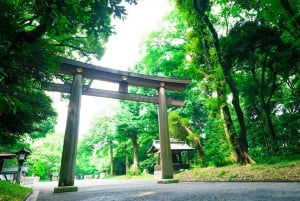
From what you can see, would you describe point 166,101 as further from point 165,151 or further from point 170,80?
point 165,151

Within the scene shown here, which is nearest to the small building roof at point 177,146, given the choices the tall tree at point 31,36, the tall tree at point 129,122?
the tall tree at point 129,122

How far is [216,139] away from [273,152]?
9636 mm

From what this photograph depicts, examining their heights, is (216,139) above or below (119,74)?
below

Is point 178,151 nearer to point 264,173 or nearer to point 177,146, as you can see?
point 177,146

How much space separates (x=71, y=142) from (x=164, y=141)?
450cm

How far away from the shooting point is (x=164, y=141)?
11023 mm

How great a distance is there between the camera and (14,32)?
133 inches

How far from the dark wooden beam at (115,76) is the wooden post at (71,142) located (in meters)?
0.29

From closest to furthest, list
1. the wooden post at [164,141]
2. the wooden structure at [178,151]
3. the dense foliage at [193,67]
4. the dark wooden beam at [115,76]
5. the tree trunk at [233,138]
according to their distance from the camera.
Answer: the dense foliage at [193,67] < the dark wooden beam at [115,76] < the wooden post at [164,141] < the tree trunk at [233,138] < the wooden structure at [178,151]

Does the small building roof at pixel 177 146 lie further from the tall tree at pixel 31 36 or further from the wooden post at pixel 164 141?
the tall tree at pixel 31 36

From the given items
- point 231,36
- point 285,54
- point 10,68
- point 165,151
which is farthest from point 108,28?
point 285,54

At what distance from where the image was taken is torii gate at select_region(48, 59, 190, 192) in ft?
26.6

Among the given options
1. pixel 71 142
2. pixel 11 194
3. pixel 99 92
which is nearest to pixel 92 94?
pixel 99 92

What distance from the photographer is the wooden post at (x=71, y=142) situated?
313 inches
